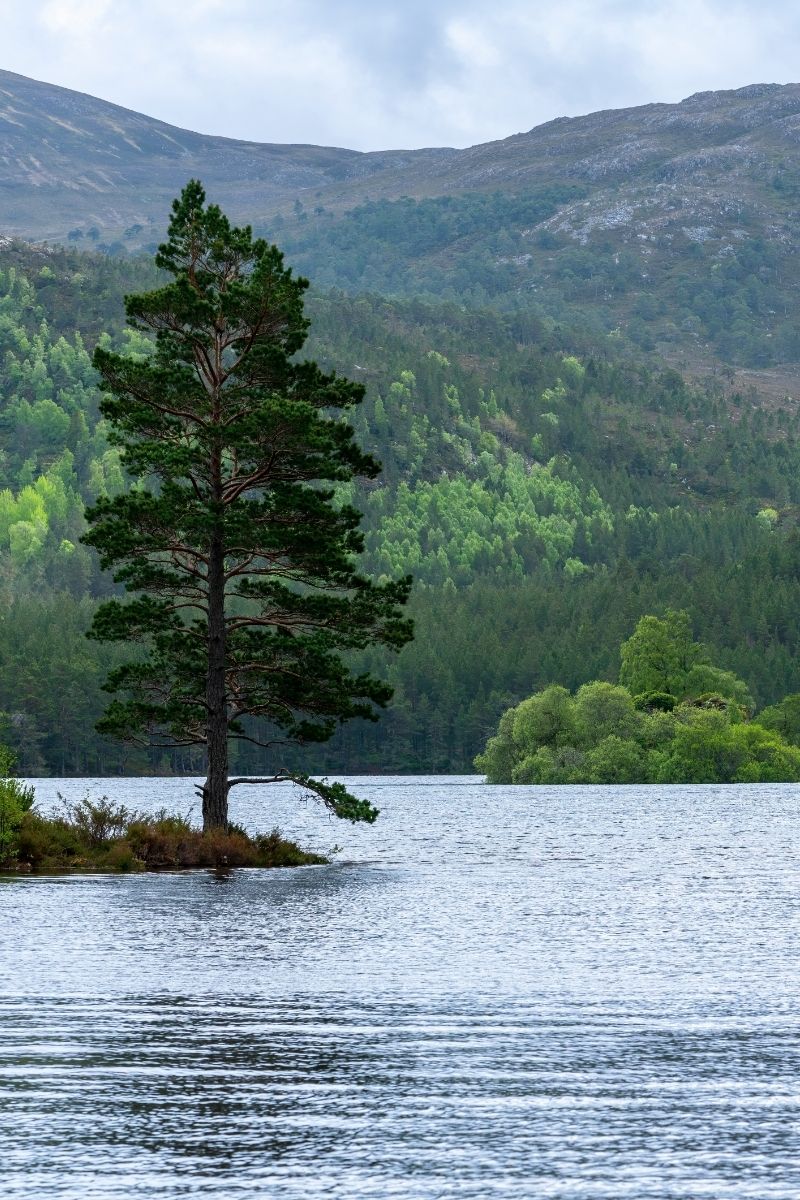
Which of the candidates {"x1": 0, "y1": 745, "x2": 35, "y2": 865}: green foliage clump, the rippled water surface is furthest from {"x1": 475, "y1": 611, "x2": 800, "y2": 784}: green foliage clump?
{"x1": 0, "y1": 745, "x2": 35, "y2": 865}: green foliage clump

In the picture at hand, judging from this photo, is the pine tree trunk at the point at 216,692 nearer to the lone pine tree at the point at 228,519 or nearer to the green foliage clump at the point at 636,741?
the lone pine tree at the point at 228,519

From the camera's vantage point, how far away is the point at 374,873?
68750 mm

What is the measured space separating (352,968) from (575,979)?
4925mm

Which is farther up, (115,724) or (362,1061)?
(115,724)

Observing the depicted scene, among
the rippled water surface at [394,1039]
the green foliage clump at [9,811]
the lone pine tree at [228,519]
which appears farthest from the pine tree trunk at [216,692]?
the green foliage clump at [9,811]

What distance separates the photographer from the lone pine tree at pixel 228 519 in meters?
65.2

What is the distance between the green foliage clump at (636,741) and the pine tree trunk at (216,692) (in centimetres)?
10306

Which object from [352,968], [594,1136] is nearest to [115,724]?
[352,968]

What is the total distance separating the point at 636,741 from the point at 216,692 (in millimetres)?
109295

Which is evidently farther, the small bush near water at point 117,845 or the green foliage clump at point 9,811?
the small bush near water at point 117,845

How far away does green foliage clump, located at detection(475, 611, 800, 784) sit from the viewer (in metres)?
169

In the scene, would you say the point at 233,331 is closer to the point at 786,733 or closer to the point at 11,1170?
the point at 11,1170

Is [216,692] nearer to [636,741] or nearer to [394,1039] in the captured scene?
[394,1039]

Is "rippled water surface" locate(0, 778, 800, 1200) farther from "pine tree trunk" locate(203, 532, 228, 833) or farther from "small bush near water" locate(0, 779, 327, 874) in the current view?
"pine tree trunk" locate(203, 532, 228, 833)
